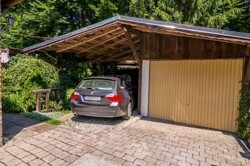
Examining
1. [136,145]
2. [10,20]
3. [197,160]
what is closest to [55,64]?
[136,145]

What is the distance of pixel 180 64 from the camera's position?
7.55 meters

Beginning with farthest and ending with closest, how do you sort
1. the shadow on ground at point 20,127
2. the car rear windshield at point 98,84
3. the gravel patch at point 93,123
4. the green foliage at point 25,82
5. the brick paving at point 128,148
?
the green foliage at point 25,82 < the car rear windshield at point 98,84 < the gravel patch at point 93,123 < the shadow on ground at point 20,127 < the brick paving at point 128,148

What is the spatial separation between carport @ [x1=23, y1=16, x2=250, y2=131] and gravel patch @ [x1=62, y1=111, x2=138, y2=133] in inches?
62.9

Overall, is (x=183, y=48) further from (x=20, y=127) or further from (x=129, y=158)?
(x=20, y=127)

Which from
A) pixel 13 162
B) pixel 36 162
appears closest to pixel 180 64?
pixel 36 162

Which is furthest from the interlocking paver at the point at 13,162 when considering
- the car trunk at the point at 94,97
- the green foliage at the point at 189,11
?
the green foliage at the point at 189,11

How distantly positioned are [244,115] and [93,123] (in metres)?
4.53

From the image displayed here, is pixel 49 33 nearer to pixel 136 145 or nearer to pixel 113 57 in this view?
pixel 113 57

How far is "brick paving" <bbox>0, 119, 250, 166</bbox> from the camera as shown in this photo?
169 inches

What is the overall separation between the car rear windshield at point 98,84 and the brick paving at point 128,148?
1350 mm

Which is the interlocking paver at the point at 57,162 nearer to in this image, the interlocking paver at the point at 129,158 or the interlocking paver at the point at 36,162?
the interlocking paver at the point at 36,162

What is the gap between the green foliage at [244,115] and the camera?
5828mm

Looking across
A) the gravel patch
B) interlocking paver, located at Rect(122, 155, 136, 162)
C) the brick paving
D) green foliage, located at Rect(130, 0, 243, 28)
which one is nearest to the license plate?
the gravel patch

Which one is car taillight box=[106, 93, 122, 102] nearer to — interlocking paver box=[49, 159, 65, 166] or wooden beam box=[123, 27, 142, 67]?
wooden beam box=[123, 27, 142, 67]
